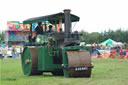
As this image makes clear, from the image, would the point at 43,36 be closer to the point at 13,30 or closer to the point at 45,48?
the point at 45,48

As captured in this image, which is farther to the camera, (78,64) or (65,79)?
(78,64)

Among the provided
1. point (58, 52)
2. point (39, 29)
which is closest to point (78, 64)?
point (58, 52)

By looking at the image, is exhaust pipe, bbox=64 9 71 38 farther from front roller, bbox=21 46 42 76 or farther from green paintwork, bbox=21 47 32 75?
green paintwork, bbox=21 47 32 75

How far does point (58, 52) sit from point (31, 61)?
1.50 metres

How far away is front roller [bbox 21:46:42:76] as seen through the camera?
14.3 meters

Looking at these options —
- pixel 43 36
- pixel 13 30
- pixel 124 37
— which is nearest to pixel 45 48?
pixel 43 36

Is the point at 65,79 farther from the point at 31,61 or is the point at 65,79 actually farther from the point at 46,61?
the point at 31,61

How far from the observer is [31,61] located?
1441 centimetres

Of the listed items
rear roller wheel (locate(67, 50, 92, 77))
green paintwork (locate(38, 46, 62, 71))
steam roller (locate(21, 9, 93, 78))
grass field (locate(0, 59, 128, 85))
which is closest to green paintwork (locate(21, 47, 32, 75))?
steam roller (locate(21, 9, 93, 78))

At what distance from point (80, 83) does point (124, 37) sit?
69612mm

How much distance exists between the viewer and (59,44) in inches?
536

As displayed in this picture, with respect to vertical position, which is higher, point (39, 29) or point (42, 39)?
point (39, 29)

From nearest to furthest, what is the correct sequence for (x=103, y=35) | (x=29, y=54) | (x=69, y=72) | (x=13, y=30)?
(x=69, y=72)
(x=29, y=54)
(x=13, y=30)
(x=103, y=35)

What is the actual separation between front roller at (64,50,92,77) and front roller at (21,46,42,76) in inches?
87.2
